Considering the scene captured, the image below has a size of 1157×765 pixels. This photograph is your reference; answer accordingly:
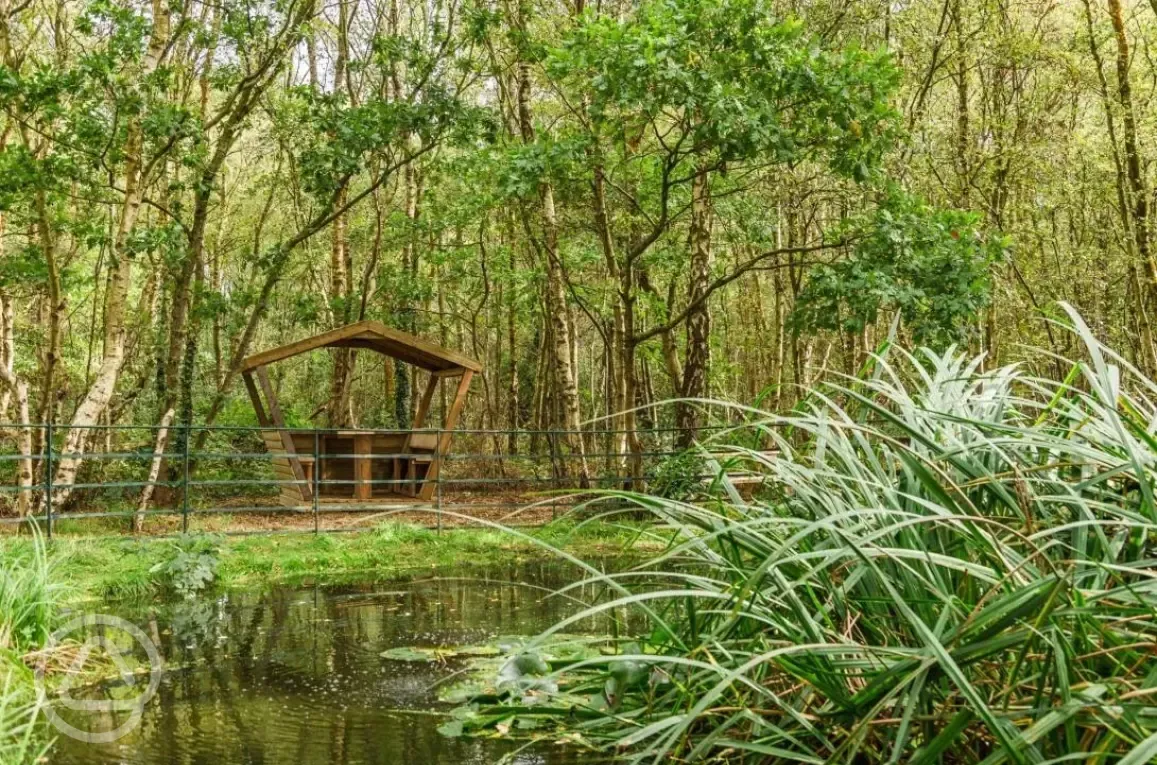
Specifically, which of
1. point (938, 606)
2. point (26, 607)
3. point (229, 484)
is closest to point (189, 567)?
point (26, 607)

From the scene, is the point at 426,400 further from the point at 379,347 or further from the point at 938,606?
the point at 938,606

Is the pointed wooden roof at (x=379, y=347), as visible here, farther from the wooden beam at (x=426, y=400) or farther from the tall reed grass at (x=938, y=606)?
the tall reed grass at (x=938, y=606)

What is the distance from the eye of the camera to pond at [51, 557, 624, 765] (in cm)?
386

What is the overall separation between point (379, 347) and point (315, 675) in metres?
10.3

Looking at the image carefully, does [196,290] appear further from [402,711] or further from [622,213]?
[402,711]

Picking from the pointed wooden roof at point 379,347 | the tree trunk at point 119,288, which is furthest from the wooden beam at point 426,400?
the tree trunk at point 119,288

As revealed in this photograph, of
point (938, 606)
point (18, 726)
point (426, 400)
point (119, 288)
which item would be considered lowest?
point (18, 726)

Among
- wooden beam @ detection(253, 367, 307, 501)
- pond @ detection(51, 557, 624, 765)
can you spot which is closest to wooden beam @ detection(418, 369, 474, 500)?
wooden beam @ detection(253, 367, 307, 501)

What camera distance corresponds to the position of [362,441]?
48.8ft

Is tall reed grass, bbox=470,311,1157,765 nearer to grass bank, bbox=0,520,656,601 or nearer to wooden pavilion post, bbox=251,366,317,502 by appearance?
grass bank, bbox=0,520,656,601

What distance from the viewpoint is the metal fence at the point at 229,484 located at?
10.4 meters

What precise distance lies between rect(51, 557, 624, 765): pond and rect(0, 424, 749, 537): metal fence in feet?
7.28

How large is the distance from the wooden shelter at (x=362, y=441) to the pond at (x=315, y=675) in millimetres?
5578

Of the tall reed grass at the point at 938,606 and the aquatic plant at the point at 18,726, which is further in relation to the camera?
the aquatic plant at the point at 18,726
